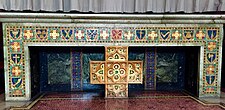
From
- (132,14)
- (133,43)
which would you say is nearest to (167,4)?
(132,14)

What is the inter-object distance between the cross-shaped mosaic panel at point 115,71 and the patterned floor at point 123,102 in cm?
17

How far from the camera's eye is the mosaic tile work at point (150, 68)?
3.41 meters

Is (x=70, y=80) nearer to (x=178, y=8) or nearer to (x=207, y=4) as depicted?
(x=178, y=8)

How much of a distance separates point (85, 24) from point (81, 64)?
0.82 metres

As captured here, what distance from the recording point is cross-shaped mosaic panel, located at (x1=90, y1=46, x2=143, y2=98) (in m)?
2.85

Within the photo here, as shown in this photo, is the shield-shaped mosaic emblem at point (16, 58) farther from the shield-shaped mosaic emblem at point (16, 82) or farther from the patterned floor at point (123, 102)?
the patterned floor at point (123, 102)

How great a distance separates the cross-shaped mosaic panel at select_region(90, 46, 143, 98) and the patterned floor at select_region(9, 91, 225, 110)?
0.17 meters

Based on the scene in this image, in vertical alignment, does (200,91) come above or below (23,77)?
below

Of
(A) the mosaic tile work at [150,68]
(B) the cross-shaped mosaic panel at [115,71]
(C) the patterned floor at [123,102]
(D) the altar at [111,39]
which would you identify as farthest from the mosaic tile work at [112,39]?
(A) the mosaic tile work at [150,68]

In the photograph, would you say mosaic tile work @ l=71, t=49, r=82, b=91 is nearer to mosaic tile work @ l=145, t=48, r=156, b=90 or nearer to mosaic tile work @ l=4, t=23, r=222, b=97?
mosaic tile work @ l=4, t=23, r=222, b=97

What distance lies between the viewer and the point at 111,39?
112 inches

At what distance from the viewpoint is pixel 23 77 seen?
2814mm

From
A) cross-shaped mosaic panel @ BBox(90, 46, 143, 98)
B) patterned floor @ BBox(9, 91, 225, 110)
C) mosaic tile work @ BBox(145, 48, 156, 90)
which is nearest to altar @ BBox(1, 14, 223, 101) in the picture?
cross-shaped mosaic panel @ BBox(90, 46, 143, 98)

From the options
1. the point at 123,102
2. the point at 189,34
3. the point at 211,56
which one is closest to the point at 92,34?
the point at 123,102
